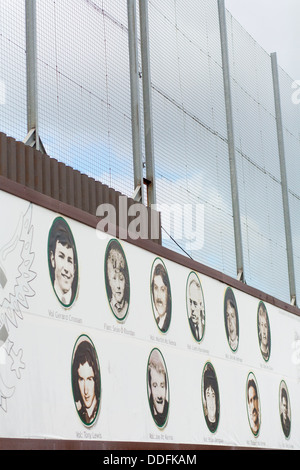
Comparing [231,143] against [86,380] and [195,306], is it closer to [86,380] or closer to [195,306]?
[195,306]

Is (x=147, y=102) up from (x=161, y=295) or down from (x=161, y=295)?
up

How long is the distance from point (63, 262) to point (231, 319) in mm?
5538

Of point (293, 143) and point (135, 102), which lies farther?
point (293, 143)

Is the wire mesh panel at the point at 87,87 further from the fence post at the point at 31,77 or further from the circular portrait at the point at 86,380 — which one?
the circular portrait at the point at 86,380

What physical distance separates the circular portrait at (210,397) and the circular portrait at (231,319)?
1088 mm

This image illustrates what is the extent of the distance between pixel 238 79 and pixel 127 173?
576 cm

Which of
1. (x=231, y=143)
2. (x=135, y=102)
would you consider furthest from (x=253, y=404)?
(x=135, y=102)

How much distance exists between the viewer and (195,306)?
1388 cm

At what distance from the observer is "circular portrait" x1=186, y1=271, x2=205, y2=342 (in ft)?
44.8

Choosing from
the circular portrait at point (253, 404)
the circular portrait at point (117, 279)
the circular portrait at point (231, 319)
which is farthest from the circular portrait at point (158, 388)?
the circular portrait at point (253, 404)

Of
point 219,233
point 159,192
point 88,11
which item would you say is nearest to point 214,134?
point 219,233

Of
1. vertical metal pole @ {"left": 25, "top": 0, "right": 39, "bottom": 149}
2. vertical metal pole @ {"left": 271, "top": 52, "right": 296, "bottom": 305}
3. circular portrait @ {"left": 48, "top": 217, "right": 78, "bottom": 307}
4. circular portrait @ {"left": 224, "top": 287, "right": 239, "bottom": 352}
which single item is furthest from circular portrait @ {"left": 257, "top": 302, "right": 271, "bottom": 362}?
vertical metal pole @ {"left": 25, "top": 0, "right": 39, "bottom": 149}

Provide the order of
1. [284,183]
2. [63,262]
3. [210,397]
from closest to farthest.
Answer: [63,262], [210,397], [284,183]

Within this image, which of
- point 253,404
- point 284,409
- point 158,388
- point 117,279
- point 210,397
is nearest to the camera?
point 117,279
